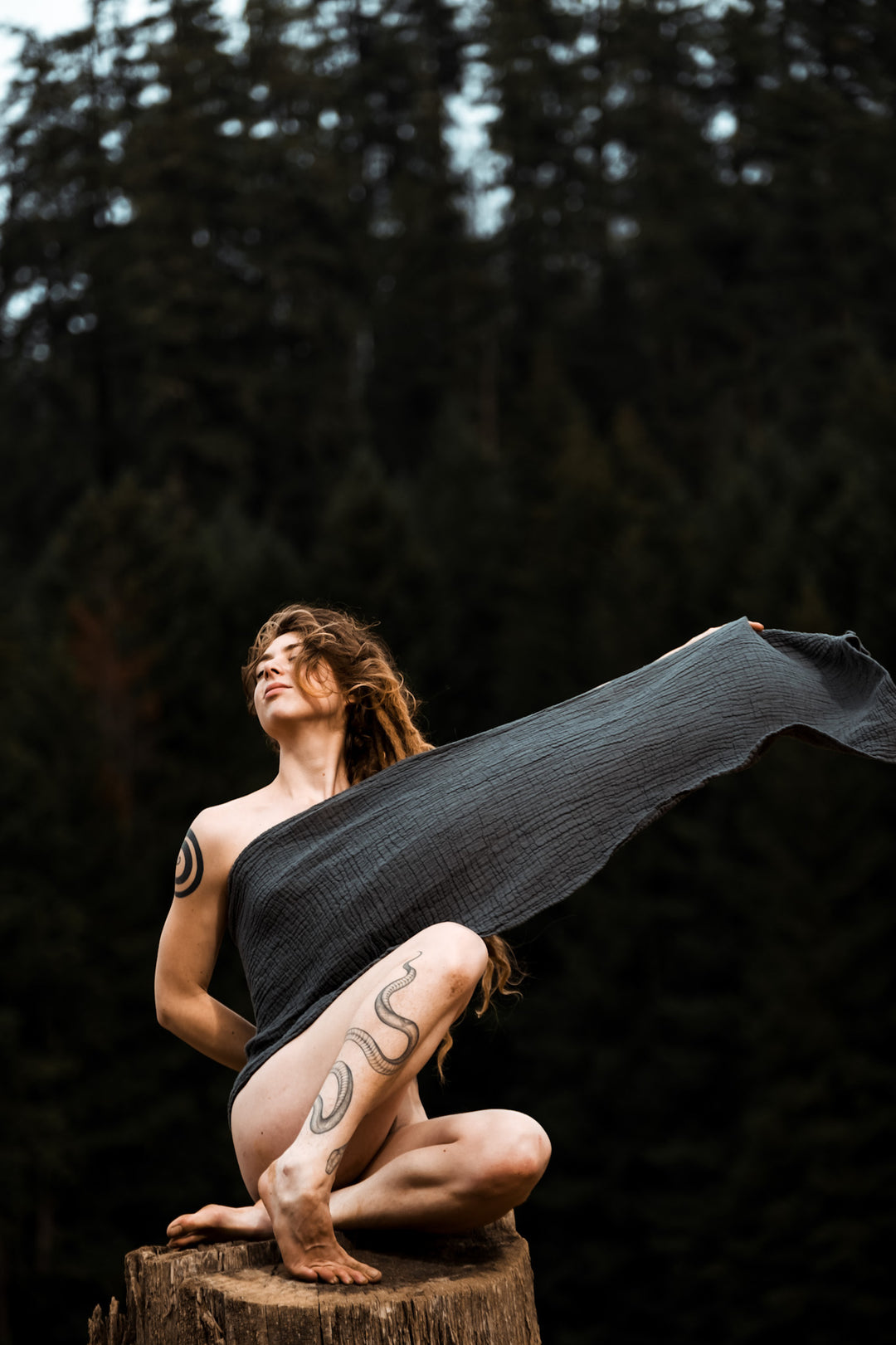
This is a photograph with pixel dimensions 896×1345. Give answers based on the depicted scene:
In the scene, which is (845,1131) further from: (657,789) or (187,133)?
(187,133)

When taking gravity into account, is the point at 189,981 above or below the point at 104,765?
above

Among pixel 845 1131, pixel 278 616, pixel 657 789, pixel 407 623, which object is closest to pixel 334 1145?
pixel 657 789

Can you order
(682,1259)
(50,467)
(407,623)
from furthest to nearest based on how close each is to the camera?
(50,467) < (407,623) < (682,1259)

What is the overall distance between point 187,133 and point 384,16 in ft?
22.3

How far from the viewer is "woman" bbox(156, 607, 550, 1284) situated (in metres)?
2.28

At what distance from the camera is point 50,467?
26.1 meters

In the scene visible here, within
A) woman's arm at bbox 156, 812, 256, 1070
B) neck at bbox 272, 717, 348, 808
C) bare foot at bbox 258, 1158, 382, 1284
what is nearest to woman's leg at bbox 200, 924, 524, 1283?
bare foot at bbox 258, 1158, 382, 1284

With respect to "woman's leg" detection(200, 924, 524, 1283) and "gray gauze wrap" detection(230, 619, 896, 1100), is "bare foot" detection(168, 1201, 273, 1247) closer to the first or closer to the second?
"woman's leg" detection(200, 924, 524, 1283)

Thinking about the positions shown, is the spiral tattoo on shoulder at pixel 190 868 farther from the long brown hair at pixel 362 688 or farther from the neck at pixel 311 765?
the long brown hair at pixel 362 688

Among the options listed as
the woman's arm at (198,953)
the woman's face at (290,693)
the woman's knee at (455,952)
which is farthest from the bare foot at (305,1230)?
the woman's face at (290,693)

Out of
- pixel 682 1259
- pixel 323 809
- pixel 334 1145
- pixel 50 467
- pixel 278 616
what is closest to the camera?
pixel 334 1145

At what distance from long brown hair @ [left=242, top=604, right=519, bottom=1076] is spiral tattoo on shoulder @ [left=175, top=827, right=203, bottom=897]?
30 cm

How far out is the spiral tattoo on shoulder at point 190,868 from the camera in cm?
271

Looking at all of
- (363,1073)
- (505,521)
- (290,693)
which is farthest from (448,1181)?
(505,521)
